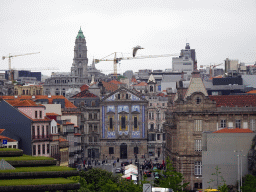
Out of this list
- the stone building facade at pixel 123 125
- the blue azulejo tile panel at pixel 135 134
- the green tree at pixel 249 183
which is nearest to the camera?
the green tree at pixel 249 183

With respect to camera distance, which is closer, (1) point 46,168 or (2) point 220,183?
(1) point 46,168

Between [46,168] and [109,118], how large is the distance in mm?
123916

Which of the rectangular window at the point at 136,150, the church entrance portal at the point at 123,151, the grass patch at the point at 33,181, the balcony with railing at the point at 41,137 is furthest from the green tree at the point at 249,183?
the rectangular window at the point at 136,150

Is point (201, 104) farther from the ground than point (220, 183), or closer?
farther from the ground

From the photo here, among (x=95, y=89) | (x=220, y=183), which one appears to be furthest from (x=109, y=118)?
(x=220, y=183)

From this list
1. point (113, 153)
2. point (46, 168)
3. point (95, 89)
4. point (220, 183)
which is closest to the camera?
point (46, 168)

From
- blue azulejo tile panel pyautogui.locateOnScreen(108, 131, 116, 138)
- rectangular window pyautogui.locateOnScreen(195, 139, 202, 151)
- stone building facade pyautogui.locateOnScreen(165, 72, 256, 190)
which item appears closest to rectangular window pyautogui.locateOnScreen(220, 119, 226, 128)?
stone building facade pyautogui.locateOnScreen(165, 72, 256, 190)

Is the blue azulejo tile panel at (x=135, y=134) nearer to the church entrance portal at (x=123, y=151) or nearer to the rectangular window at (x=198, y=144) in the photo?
the church entrance portal at (x=123, y=151)

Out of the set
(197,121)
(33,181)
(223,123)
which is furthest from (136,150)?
(33,181)

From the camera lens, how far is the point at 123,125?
592 ft

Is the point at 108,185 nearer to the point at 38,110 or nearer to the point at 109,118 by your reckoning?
the point at 38,110

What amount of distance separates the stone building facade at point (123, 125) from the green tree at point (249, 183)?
89.9 meters

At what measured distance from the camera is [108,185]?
69.0 meters

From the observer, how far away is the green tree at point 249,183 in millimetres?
80750
